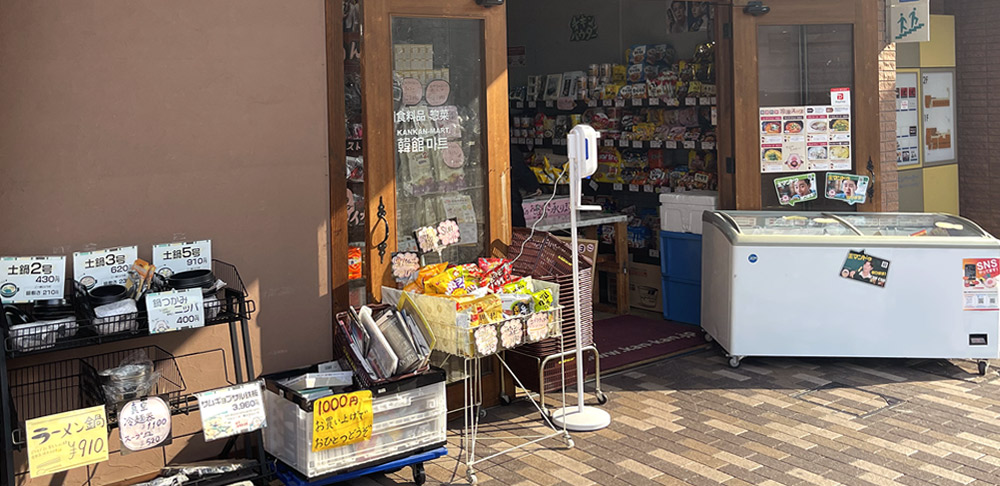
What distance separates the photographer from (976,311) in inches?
242

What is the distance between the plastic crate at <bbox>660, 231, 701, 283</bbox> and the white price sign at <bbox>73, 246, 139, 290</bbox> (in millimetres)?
4467

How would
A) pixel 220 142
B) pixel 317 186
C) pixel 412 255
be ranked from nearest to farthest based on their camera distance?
1. pixel 220 142
2. pixel 317 186
3. pixel 412 255

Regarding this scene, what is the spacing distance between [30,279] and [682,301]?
505 cm

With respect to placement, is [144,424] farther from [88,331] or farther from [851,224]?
[851,224]

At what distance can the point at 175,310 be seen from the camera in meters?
4.10

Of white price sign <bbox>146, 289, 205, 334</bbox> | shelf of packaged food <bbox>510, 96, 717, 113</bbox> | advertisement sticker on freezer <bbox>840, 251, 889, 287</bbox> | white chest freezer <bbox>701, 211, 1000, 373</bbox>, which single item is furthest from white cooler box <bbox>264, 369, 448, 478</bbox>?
shelf of packaged food <bbox>510, 96, 717, 113</bbox>

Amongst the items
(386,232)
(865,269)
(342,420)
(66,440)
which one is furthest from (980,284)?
(66,440)

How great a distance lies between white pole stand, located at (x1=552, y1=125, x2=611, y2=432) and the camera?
207 inches

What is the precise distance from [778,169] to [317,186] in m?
3.64

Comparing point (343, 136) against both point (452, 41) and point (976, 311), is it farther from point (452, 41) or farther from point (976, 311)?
point (976, 311)

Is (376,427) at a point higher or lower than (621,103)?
lower

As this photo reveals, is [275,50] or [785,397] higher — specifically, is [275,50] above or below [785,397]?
above

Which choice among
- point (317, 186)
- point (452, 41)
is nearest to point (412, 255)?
point (317, 186)

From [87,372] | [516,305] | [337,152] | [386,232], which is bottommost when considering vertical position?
[87,372]
